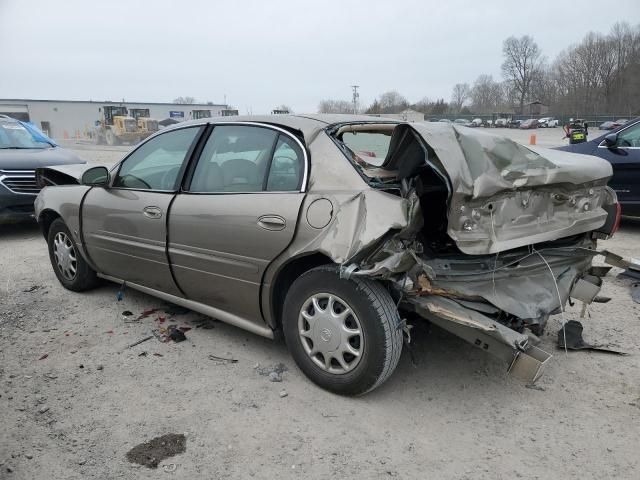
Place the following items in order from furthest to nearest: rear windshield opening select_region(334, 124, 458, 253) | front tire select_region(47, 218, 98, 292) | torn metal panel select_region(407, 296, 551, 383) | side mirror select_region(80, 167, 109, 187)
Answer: front tire select_region(47, 218, 98, 292)
side mirror select_region(80, 167, 109, 187)
rear windshield opening select_region(334, 124, 458, 253)
torn metal panel select_region(407, 296, 551, 383)

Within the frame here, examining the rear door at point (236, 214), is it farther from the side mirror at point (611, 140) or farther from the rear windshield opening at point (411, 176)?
the side mirror at point (611, 140)

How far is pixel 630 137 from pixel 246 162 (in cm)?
596

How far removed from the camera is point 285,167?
3262 mm

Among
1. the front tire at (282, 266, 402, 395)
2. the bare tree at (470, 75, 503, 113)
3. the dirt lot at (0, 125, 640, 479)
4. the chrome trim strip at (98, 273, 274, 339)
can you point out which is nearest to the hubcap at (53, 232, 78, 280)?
the dirt lot at (0, 125, 640, 479)

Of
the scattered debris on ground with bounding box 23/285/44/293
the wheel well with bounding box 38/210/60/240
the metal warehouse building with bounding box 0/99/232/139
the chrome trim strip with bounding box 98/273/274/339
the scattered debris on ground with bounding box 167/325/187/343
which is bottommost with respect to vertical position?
the scattered debris on ground with bounding box 167/325/187/343

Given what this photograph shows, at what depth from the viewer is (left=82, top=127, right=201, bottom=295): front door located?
3850mm

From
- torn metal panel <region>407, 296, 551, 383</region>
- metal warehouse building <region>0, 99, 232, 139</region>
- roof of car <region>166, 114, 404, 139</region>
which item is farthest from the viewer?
metal warehouse building <region>0, 99, 232, 139</region>

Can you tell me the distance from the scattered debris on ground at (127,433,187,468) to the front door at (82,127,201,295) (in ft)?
4.60

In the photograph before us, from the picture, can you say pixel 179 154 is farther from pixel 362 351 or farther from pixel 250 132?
pixel 362 351

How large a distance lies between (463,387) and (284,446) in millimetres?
1226

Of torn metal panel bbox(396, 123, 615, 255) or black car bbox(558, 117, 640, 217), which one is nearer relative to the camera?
torn metal panel bbox(396, 123, 615, 255)

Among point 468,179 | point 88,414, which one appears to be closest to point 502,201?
point 468,179

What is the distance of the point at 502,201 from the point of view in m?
2.87

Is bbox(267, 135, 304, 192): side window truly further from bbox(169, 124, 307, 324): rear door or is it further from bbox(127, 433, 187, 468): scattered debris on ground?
bbox(127, 433, 187, 468): scattered debris on ground
